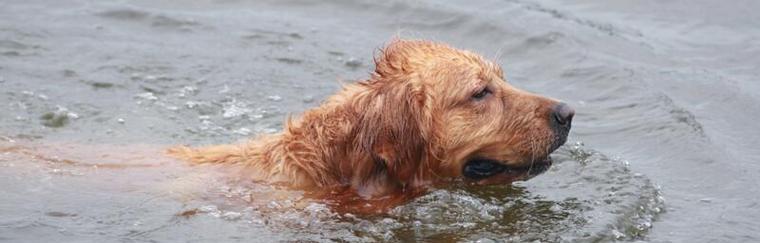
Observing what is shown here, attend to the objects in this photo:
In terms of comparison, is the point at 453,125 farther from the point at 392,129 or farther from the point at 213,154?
the point at 213,154

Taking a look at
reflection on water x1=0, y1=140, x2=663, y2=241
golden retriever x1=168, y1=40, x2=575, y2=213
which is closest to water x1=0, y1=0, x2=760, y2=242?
reflection on water x1=0, y1=140, x2=663, y2=241

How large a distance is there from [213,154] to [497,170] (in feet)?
7.25

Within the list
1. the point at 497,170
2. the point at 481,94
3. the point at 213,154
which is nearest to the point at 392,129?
the point at 481,94

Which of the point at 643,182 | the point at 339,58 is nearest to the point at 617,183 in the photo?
the point at 643,182

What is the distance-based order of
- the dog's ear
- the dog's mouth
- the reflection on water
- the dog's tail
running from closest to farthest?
the dog's ear → the reflection on water → the dog's mouth → the dog's tail

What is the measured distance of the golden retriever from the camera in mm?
9156

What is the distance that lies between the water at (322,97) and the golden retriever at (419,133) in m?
0.24

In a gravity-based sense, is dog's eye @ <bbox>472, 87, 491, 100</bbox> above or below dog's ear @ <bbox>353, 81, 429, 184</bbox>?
above

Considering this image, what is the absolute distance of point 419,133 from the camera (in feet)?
30.0

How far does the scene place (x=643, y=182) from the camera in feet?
34.7

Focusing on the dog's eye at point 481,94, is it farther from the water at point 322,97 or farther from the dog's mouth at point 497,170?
the water at point 322,97

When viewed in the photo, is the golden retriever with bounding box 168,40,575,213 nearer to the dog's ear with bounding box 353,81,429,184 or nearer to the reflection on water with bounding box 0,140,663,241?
the dog's ear with bounding box 353,81,429,184

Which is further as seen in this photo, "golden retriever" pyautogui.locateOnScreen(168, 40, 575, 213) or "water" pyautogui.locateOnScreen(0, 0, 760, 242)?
"water" pyautogui.locateOnScreen(0, 0, 760, 242)

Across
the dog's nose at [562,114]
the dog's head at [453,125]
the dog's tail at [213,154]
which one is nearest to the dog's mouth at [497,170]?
the dog's head at [453,125]
